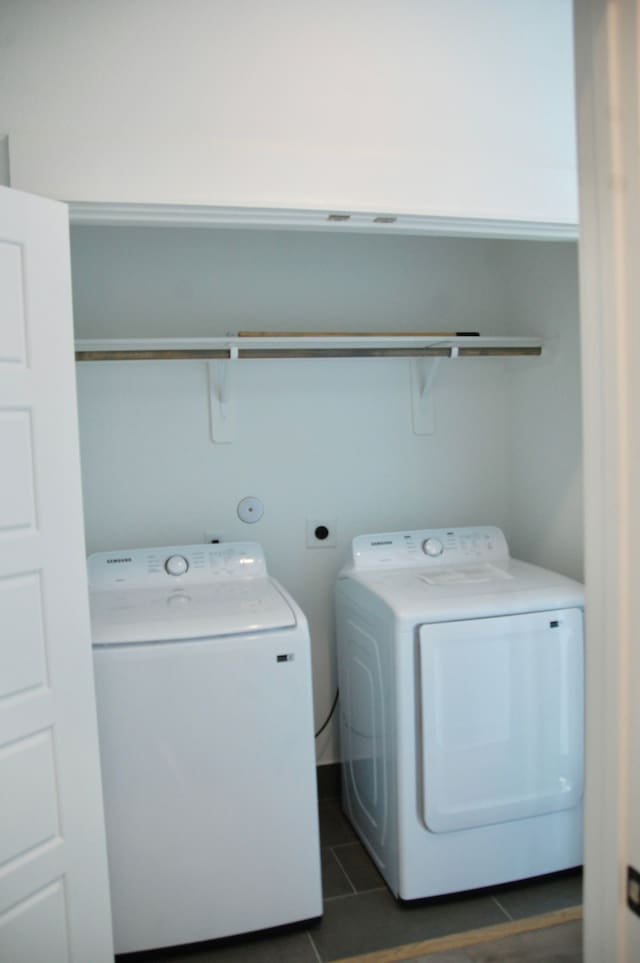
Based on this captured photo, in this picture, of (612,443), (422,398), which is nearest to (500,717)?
(422,398)

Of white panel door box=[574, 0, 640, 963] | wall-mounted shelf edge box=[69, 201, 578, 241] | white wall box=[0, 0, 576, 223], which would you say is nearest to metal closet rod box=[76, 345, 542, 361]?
wall-mounted shelf edge box=[69, 201, 578, 241]

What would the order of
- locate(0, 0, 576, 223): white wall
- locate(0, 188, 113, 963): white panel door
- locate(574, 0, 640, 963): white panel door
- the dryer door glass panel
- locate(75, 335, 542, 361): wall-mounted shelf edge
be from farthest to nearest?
locate(75, 335, 542, 361): wall-mounted shelf edge < the dryer door glass panel < locate(0, 0, 576, 223): white wall < locate(0, 188, 113, 963): white panel door < locate(574, 0, 640, 963): white panel door

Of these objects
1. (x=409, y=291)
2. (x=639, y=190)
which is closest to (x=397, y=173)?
(x=409, y=291)

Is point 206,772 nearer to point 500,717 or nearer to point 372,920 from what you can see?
point 372,920

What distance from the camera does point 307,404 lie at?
2672mm

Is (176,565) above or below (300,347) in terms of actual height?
below

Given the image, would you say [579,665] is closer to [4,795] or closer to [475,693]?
[475,693]

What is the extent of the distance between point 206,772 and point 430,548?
1.13 m

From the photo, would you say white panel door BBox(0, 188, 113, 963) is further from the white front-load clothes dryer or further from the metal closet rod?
Result: the white front-load clothes dryer

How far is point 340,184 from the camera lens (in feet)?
5.96

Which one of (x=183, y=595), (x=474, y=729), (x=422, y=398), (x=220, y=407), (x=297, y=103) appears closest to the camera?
(x=297, y=103)

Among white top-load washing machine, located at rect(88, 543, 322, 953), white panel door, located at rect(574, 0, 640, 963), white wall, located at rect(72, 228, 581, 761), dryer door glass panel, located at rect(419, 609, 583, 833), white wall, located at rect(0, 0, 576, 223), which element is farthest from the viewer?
white wall, located at rect(72, 228, 581, 761)

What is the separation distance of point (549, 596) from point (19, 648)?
1.46 meters

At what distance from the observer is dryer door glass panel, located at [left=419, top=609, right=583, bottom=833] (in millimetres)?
2002
